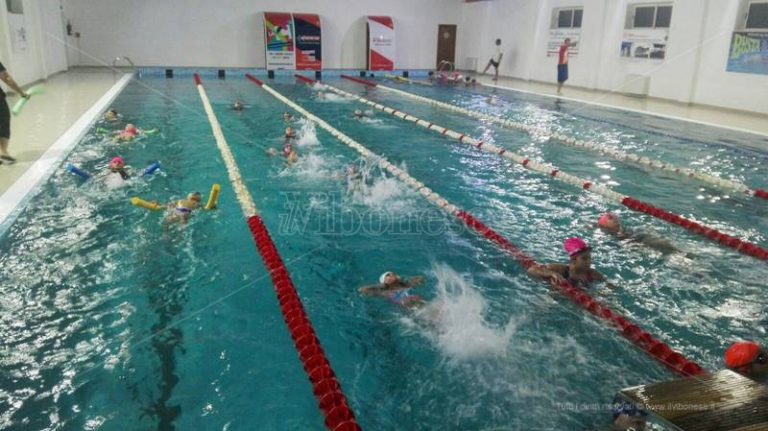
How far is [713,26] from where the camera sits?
1201cm

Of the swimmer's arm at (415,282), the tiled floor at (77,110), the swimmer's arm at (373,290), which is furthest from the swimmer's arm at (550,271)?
the tiled floor at (77,110)

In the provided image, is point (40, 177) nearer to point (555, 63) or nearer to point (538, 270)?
point (538, 270)

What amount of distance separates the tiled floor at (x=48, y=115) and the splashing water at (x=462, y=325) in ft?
14.8

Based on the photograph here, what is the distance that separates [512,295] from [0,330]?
3.25 metres

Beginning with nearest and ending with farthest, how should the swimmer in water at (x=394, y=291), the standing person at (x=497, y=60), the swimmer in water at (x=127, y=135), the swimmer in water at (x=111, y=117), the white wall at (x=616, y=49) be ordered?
the swimmer in water at (x=394, y=291), the swimmer in water at (x=127, y=135), the swimmer in water at (x=111, y=117), the white wall at (x=616, y=49), the standing person at (x=497, y=60)

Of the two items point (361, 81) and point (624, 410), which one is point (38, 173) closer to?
point (624, 410)

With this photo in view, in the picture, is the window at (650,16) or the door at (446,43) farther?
the door at (446,43)

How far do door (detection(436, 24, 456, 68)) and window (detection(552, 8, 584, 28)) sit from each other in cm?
578

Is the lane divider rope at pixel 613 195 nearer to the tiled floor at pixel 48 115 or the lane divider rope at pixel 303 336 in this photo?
the lane divider rope at pixel 303 336

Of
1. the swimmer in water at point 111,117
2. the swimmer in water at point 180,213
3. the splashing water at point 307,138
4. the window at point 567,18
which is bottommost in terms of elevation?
the swimmer in water at point 180,213

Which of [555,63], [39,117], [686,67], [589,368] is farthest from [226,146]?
[555,63]

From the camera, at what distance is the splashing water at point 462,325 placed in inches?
126

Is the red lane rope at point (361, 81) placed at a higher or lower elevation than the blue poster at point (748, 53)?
lower

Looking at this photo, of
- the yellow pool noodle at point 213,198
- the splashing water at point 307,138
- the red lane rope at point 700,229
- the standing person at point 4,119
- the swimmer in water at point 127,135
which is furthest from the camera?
the splashing water at point 307,138
